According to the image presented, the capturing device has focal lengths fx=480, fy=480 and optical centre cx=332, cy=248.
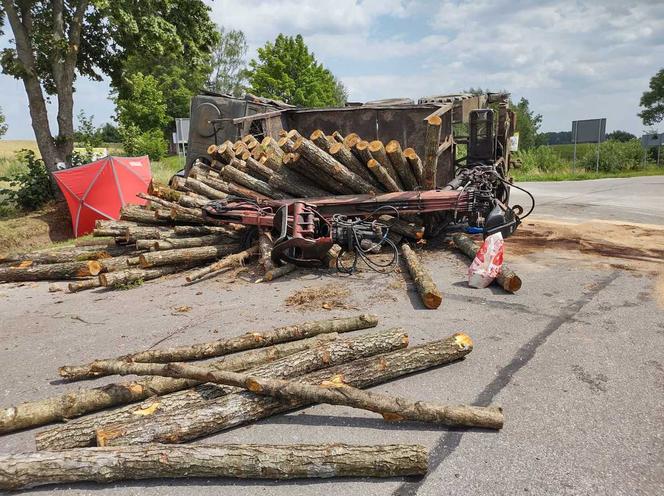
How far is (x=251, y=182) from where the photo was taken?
966 centimetres

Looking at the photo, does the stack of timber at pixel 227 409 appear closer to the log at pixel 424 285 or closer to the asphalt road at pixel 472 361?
the asphalt road at pixel 472 361

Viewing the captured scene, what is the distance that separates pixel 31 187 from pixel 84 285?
8326 millimetres

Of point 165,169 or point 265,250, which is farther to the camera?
point 165,169

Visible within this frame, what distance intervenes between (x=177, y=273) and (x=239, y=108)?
5.94 meters

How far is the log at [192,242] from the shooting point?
27.4ft

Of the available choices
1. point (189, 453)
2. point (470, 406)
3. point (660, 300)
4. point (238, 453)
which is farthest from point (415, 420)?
point (660, 300)

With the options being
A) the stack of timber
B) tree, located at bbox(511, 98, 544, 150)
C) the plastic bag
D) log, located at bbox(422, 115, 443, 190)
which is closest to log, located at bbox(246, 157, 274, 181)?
log, located at bbox(422, 115, 443, 190)

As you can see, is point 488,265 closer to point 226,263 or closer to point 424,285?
point 424,285

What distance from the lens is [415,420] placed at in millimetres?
3637

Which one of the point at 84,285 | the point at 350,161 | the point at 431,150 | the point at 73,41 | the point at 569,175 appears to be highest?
the point at 73,41

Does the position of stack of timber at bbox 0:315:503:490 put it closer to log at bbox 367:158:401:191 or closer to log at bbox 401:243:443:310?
log at bbox 401:243:443:310

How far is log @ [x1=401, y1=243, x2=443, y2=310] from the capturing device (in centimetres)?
618

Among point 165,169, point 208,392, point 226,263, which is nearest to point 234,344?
point 208,392

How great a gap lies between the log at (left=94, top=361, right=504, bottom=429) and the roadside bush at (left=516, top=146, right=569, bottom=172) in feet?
102
